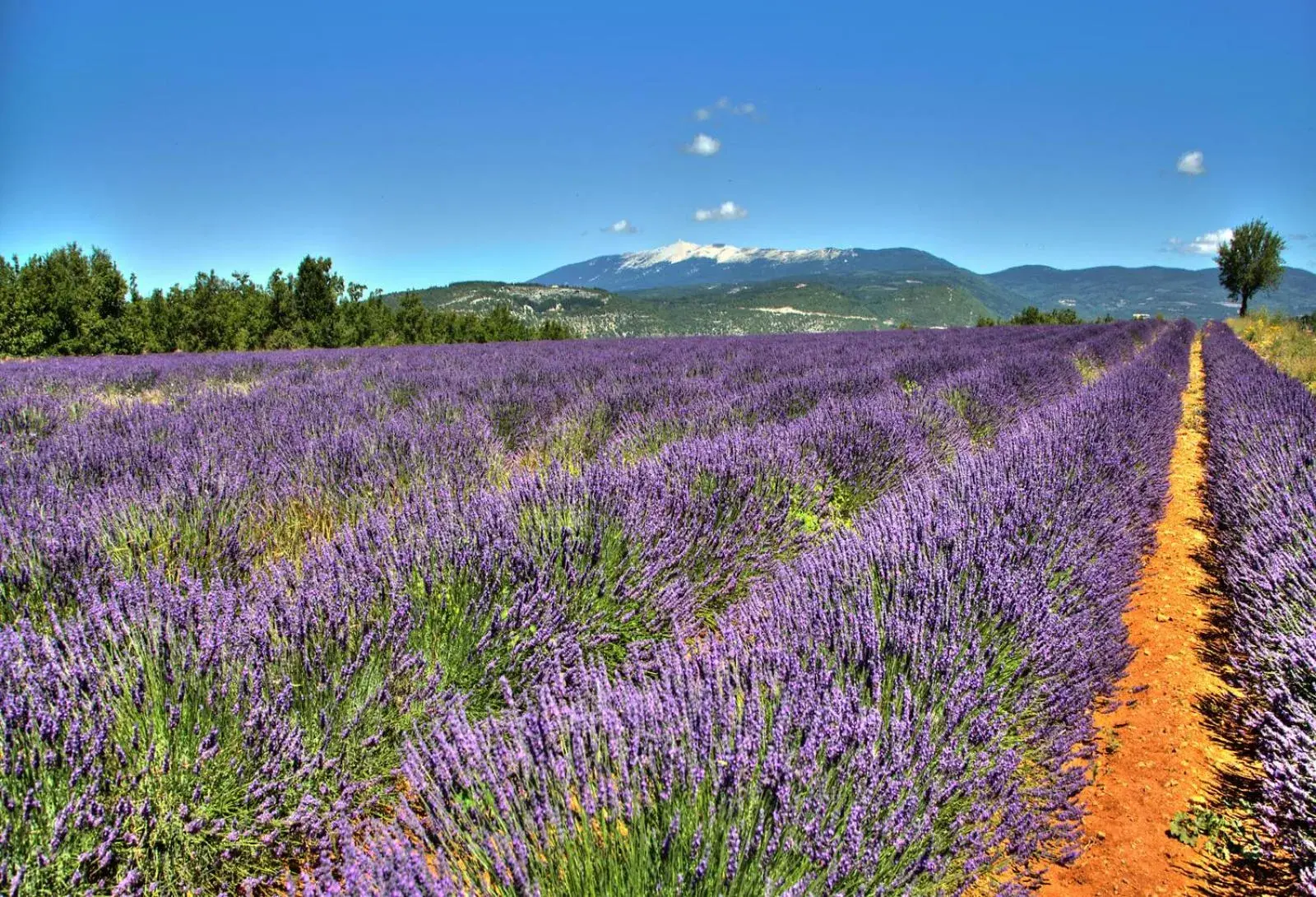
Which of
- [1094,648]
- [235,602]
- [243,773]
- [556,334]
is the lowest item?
[1094,648]

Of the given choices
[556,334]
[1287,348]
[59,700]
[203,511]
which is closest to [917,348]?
[1287,348]

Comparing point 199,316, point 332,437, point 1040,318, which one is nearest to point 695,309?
point 1040,318

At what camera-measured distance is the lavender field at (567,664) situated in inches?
38.6

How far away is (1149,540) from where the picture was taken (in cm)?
338

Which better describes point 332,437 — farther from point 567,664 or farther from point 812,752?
point 812,752

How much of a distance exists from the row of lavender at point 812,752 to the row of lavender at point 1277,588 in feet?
1.22

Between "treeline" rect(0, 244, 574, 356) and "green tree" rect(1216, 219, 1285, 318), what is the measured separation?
47846 millimetres

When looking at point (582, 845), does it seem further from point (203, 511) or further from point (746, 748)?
point (203, 511)

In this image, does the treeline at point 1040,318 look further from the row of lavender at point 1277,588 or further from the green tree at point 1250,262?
the row of lavender at point 1277,588

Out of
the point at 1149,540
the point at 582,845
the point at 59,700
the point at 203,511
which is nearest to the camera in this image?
the point at 582,845

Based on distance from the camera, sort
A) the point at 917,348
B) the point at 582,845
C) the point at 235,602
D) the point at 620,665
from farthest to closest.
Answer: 1. the point at 917,348
2. the point at 620,665
3. the point at 235,602
4. the point at 582,845

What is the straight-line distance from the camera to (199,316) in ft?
84.4

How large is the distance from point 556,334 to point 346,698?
3365 cm

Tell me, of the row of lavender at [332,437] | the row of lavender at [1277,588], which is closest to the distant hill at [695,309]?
the row of lavender at [332,437]
